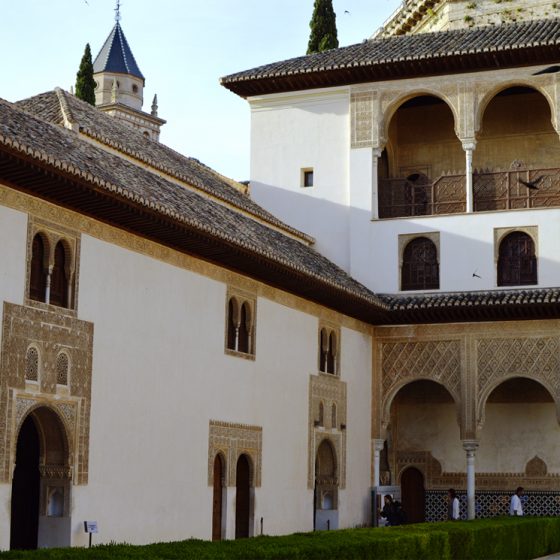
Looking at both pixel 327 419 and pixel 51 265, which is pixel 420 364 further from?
pixel 51 265

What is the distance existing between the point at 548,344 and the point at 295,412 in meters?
4.98

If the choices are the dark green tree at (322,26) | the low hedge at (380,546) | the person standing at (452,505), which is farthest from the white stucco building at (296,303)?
the dark green tree at (322,26)

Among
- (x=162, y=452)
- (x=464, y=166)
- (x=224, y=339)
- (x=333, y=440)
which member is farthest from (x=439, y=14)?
(x=162, y=452)

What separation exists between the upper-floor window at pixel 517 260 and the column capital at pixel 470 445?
9.16ft

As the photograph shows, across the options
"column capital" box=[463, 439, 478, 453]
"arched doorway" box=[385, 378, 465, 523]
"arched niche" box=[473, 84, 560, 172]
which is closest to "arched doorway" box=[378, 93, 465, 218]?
"arched niche" box=[473, 84, 560, 172]

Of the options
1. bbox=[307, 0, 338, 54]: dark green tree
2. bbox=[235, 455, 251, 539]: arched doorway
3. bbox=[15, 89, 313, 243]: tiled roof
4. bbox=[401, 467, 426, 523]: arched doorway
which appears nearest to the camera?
bbox=[235, 455, 251, 539]: arched doorway

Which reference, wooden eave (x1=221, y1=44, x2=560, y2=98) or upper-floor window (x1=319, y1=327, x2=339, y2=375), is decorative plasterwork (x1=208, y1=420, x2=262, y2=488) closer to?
upper-floor window (x1=319, y1=327, x2=339, y2=375)

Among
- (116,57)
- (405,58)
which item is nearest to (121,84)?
(116,57)

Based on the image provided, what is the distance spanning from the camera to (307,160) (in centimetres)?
2288

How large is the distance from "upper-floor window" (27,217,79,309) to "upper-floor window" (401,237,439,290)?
9807 mm

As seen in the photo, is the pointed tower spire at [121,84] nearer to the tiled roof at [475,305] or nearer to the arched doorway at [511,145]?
the arched doorway at [511,145]

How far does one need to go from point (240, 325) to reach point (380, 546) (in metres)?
5.19

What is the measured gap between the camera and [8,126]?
12703 mm

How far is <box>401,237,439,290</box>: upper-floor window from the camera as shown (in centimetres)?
2172
